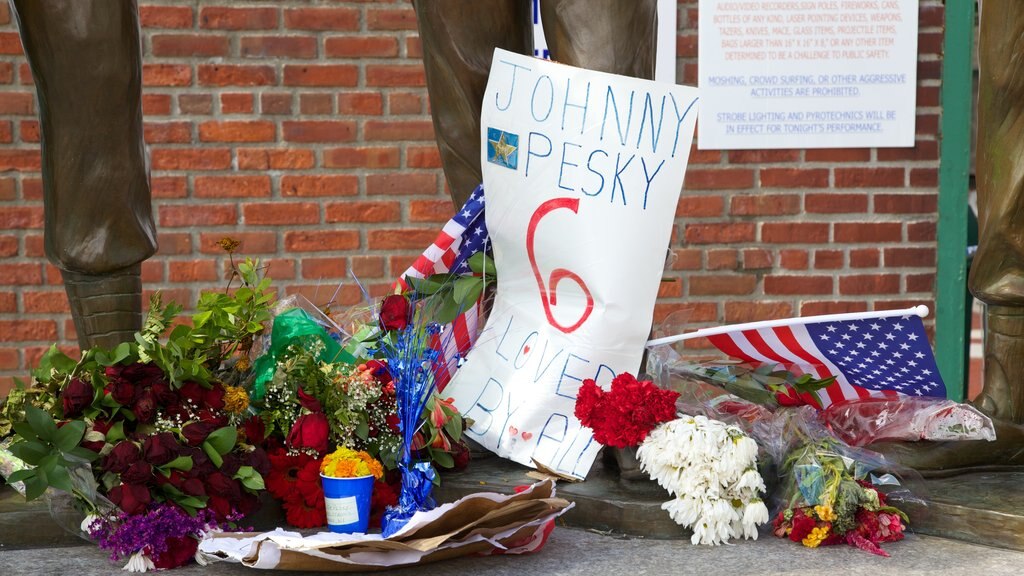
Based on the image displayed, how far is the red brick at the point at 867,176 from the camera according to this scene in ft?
12.5

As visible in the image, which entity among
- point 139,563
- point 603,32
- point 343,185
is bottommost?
point 139,563

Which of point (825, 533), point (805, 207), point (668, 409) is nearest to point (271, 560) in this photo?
point (668, 409)

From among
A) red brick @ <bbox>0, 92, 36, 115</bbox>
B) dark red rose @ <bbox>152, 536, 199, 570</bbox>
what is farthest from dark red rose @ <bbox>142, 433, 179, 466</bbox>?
red brick @ <bbox>0, 92, 36, 115</bbox>

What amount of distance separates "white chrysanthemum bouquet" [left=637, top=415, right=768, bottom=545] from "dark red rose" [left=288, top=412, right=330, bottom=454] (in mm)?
509

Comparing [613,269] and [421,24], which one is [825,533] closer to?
[613,269]

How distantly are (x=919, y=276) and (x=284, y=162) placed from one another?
204 centimetres

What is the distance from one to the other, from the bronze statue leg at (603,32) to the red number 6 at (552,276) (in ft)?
0.74

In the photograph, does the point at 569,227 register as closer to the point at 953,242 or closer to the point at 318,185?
the point at 318,185

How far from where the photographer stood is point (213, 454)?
178cm

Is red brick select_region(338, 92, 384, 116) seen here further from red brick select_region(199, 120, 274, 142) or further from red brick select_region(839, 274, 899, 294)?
red brick select_region(839, 274, 899, 294)

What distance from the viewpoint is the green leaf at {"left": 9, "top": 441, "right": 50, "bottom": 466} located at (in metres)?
1.67

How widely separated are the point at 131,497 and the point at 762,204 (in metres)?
2.56

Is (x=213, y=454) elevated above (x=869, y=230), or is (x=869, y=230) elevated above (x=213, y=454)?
(x=869, y=230)

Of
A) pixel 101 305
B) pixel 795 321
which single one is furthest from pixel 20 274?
pixel 795 321
